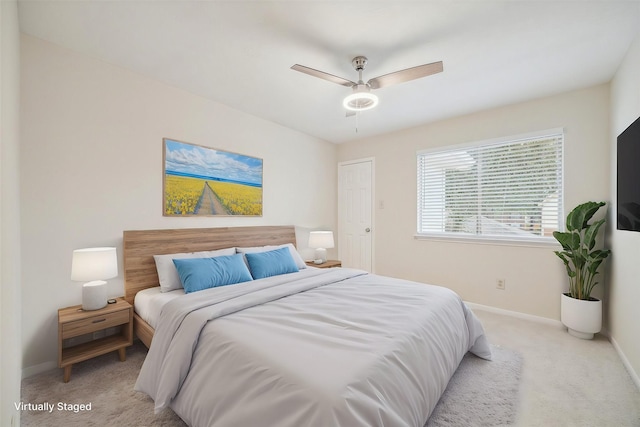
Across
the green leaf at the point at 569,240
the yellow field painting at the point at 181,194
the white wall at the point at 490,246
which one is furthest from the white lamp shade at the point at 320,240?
the green leaf at the point at 569,240

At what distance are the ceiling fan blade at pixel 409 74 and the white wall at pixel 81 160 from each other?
2014 mm

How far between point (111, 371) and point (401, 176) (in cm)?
406

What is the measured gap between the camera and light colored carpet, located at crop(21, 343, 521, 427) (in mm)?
1674

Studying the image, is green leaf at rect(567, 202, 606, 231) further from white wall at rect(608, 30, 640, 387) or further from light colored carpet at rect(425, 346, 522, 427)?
light colored carpet at rect(425, 346, 522, 427)

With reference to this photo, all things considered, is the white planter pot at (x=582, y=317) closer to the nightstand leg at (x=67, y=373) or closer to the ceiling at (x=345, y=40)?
the ceiling at (x=345, y=40)

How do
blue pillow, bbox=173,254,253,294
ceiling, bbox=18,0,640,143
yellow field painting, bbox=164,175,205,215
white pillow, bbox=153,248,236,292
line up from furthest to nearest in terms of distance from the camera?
yellow field painting, bbox=164,175,205,215, white pillow, bbox=153,248,236,292, blue pillow, bbox=173,254,253,294, ceiling, bbox=18,0,640,143

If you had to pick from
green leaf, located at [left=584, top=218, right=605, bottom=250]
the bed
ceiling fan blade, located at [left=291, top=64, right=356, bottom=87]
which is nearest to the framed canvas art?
the bed

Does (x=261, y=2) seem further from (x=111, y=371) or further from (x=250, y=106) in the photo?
(x=111, y=371)

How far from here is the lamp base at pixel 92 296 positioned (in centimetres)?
219

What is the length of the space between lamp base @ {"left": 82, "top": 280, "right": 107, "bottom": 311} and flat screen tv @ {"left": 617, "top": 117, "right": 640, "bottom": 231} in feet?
12.4

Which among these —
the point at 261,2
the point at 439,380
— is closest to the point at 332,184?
the point at 261,2

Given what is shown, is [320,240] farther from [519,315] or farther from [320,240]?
[519,315]

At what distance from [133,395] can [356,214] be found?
3.75m

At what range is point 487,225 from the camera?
3590mm
